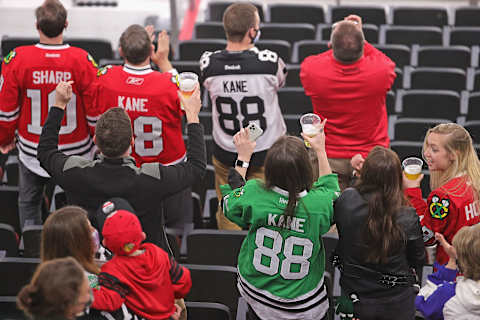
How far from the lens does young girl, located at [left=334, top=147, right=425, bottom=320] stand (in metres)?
3.06

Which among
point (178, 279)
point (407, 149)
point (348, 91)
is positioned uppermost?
point (348, 91)

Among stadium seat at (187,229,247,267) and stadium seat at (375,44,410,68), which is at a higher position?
stadium seat at (375,44,410,68)

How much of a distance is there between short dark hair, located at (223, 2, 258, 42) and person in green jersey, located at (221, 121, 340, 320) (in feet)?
4.77

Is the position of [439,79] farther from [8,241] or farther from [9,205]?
[8,241]

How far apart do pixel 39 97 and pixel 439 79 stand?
3274mm

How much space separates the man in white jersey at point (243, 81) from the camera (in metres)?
4.41

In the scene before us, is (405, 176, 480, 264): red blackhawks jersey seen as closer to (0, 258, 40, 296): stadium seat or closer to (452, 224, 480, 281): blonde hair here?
(452, 224, 480, 281): blonde hair

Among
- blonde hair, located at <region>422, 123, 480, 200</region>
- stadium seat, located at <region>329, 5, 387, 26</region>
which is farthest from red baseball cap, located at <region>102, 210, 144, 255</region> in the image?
stadium seat, located at <region>329, 5, 387, 26</region>

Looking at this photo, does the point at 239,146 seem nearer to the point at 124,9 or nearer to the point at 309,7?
the point at 309,7

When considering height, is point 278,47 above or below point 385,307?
above

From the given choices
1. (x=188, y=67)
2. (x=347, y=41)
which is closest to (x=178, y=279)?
(x=347, y=41)

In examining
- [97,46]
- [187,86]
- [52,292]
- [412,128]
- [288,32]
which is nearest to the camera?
[52,292]

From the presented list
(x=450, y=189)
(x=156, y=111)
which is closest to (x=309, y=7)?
(x=156, y=111)

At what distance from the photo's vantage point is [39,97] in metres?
4.29
